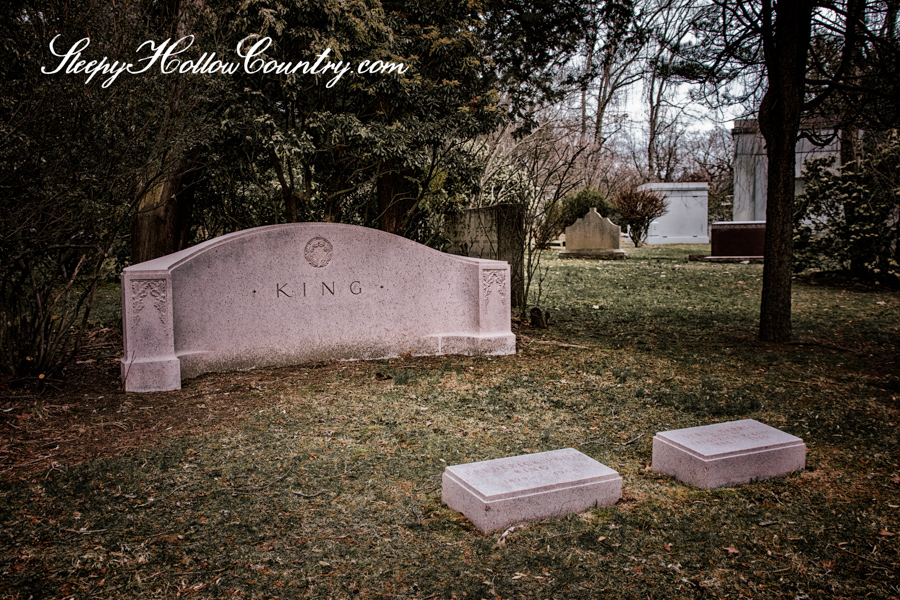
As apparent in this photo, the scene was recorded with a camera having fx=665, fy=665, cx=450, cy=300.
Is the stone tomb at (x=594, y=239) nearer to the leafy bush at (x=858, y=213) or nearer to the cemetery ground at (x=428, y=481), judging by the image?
the leafy bush at (x=858, y=213)

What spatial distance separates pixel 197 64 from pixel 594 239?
51.4 feet

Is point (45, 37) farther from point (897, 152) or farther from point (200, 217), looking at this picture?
point (897, 152)

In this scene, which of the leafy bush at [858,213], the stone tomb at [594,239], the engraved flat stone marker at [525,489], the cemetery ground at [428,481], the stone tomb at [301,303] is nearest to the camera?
the cemetery ground at [428,481]

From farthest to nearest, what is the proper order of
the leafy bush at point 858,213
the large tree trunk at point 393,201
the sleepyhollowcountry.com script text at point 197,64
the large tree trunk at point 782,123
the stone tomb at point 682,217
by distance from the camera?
1. the stone tomb at point 682,217
2. the leafy bush at point 858,213
3. the large tree trunk at point 393,201
4. the large tree trunk at point 782,123
5. the sleepyhollowcountry.com script text at point 197,64

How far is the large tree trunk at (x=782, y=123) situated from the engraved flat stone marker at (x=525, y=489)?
4890 mm

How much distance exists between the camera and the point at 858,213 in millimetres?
12766

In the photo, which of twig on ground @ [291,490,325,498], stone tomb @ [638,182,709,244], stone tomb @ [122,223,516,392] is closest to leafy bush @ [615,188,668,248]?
stone tomb @ [638,182,709,244]

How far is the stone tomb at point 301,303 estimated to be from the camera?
5523mm

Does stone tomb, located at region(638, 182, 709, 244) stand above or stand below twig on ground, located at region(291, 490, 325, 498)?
above

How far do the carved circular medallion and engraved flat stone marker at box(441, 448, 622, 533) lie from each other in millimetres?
3493

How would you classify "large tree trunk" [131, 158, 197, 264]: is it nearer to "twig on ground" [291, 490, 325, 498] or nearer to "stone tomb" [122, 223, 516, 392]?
"stone tomb" [122, 223, 516, 392]

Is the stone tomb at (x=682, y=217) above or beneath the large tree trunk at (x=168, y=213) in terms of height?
above

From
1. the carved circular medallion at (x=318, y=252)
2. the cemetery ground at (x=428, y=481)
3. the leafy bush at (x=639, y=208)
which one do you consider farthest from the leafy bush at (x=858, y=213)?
the leafy bush at (x=639, y=208)

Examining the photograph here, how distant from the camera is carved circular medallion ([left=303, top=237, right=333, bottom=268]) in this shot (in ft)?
20.9
